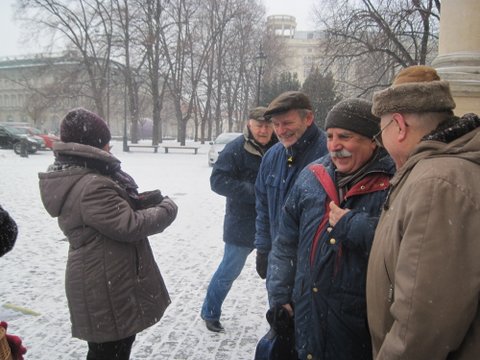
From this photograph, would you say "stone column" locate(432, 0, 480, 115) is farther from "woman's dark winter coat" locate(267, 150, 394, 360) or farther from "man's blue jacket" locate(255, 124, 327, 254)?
"woman's dark winter coat" locate(267, 150, 394, 360)

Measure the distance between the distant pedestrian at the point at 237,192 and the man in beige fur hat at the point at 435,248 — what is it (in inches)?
85.8

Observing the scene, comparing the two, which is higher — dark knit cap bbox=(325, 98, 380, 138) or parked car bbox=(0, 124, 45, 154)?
dark knit cap bbox=(325, 98, 380, 138)

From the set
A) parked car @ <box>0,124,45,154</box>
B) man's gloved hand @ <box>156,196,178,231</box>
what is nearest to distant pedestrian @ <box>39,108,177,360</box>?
man's gloved hand @ <box>156,196,178,231</box>

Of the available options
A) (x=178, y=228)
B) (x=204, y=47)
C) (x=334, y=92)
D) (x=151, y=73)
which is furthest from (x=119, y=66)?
(x=178, y=228)

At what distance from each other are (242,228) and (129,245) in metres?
1.46

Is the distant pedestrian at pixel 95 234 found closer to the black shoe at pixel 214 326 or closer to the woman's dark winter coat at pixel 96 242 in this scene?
the woman's dark winter coat at pixel 96 242

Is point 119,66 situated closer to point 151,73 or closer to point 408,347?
point 151,73

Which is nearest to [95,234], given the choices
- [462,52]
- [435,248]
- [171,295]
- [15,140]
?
[435,248]

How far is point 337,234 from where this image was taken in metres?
1.97

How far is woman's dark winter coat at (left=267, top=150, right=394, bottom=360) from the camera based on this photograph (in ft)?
6.52

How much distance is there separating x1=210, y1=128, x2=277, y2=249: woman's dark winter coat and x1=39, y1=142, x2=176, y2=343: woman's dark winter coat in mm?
1389

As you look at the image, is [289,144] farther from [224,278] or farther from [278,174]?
[224,278]

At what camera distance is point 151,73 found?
33031 mm

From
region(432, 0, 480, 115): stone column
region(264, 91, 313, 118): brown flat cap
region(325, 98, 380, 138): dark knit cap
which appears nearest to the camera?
region(325, 98, 380, 138): dark knit cap
